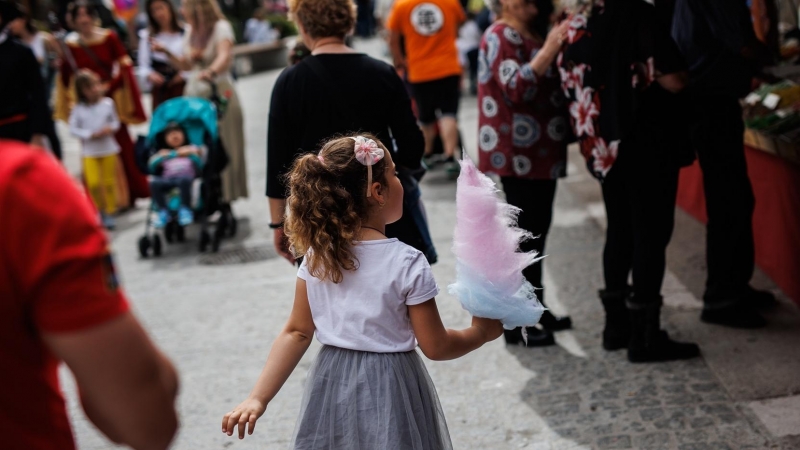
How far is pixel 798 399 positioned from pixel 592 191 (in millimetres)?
4501

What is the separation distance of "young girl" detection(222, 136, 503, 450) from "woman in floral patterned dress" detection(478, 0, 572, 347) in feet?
6.89

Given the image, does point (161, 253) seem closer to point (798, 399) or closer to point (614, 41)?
point (614, 41)

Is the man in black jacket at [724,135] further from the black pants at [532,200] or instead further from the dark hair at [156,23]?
the dark hair at [156,23]

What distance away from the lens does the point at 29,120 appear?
7.16 m

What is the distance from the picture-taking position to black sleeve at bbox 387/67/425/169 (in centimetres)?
397

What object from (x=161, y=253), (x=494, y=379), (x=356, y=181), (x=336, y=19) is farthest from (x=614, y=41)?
(x=161, y=253)

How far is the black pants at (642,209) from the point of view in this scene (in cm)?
456

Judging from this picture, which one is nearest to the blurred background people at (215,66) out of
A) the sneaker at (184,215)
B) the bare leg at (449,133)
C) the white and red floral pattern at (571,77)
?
the sneaker at (184,215)

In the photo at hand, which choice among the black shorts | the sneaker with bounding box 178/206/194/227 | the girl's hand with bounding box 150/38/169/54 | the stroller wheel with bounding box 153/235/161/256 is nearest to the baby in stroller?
the sneaker with bounding box 178/206/194/227

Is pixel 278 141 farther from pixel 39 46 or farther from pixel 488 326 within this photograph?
pixel 39 46

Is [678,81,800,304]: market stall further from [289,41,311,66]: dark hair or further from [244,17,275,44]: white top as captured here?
[244,17,275,44]: white top

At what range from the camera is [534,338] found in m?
5.21

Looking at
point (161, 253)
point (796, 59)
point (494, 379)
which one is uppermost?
point (796, 59)

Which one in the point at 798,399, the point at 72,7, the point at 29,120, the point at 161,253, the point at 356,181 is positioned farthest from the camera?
the point at 72,7
